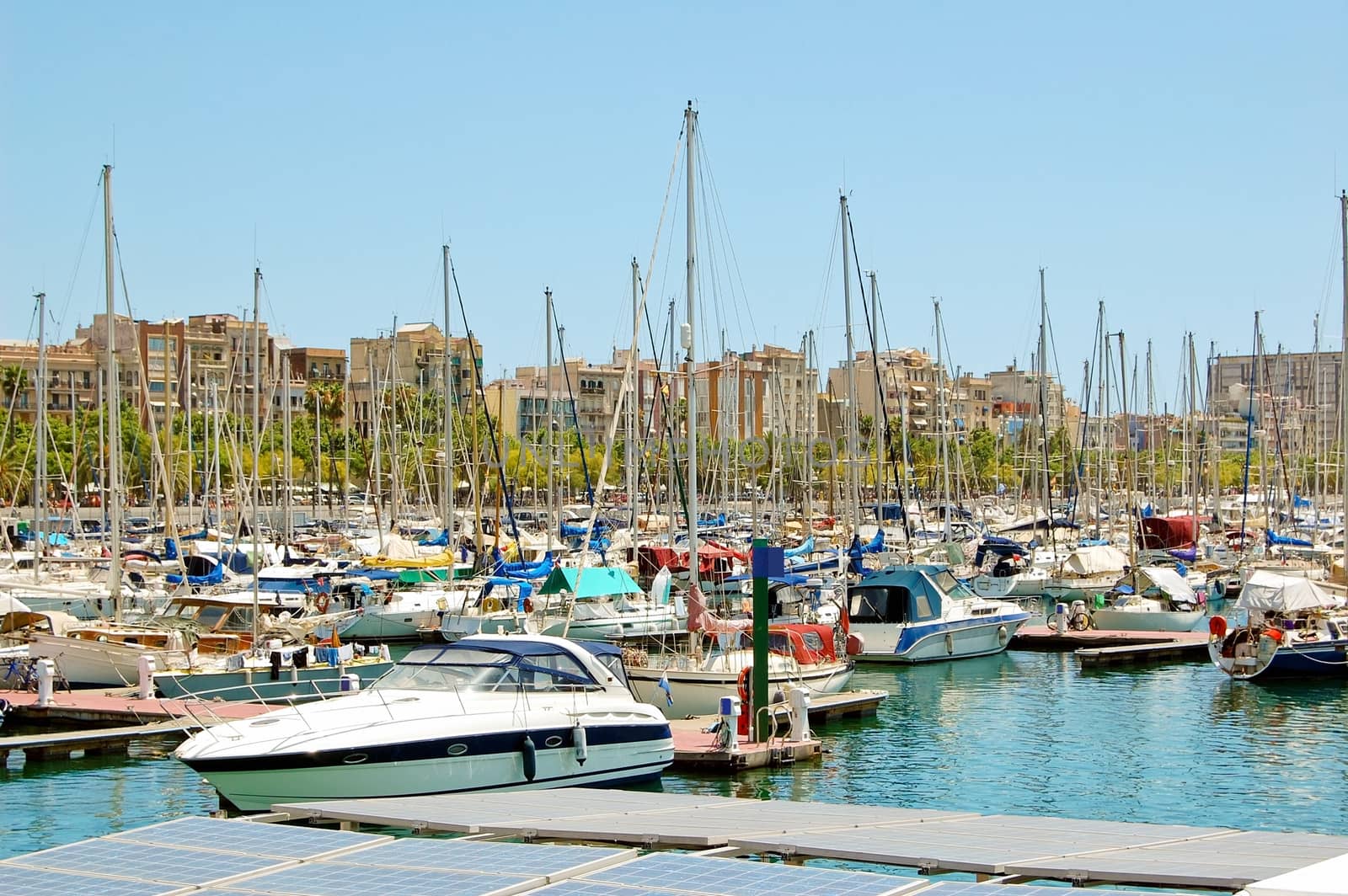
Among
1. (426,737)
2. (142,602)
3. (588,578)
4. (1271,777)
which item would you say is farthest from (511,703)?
(142,602)

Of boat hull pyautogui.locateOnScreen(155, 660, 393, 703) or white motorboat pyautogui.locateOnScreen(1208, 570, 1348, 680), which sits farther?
white motorboat pyautogui.locateOnScreen(1208, 570, 1348, 680)

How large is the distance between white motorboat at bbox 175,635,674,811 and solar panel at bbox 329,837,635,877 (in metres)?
9.18

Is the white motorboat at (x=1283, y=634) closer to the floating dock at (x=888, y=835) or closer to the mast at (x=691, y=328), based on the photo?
the mast at (x=691, y=328)

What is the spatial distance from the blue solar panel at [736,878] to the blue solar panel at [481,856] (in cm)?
45

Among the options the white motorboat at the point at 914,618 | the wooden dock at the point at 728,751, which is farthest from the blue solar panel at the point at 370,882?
the white motorboat at the point at 914,618

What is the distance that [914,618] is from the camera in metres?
45.1

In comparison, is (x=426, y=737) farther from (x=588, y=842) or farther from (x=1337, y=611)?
(x=1337, y=611)

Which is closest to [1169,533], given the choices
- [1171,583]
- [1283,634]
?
[1171,583]

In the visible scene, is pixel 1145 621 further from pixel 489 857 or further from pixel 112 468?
pixel 489 857

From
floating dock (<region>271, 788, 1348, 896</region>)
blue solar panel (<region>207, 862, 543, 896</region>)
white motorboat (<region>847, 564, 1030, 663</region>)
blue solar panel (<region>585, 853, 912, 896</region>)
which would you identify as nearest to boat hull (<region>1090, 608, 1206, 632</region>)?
white motorboat (<region>847, 564, 1030, 663</region>)

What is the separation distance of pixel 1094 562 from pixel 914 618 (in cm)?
2160

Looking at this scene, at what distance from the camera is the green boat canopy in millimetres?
45688

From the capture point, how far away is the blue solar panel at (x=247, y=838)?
13178mm

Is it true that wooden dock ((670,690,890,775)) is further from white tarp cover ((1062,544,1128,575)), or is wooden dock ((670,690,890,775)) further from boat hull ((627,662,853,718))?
white tarp cover ((1062,544,1128,575))
